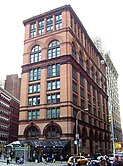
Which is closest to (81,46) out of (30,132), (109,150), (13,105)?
(30,132)

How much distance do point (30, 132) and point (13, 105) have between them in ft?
194

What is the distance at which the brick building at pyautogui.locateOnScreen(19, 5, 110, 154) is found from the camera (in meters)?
Answer: 56.1

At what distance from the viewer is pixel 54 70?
61.6 metres

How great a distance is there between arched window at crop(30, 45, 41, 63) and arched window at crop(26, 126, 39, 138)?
58.3ft

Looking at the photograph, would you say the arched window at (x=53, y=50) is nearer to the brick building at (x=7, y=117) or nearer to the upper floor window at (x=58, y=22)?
the upper floor window at (x=58, y=22)

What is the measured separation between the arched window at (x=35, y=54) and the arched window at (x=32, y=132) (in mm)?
17764

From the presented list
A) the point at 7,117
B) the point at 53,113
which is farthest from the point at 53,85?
the point at 7,117

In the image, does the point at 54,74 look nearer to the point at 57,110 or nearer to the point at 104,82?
the point at 57,110

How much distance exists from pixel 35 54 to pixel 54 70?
28.4 ft

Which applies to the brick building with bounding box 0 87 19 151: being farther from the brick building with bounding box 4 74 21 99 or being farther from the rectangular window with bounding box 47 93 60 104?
the rectangular window with bounding box 47 93 60 104

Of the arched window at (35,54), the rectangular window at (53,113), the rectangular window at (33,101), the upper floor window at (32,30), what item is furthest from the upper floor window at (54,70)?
the upper floor window at (32,30)

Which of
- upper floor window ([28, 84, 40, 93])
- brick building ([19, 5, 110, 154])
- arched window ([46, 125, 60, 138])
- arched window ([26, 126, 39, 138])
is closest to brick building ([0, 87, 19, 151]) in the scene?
upper floor window ([28, 84, 40, 93])

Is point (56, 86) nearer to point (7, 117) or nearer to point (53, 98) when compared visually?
point (53, 98)

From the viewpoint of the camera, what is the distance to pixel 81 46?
71.6 metres
